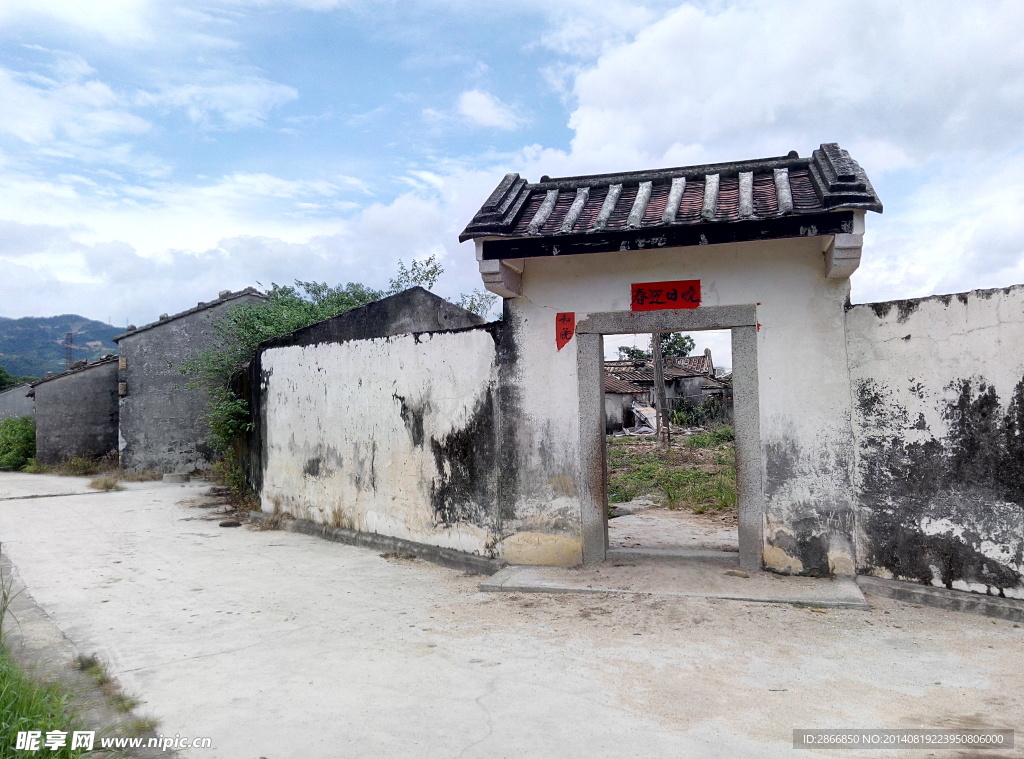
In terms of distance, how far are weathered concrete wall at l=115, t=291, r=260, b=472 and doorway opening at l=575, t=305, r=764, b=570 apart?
47.0 feet

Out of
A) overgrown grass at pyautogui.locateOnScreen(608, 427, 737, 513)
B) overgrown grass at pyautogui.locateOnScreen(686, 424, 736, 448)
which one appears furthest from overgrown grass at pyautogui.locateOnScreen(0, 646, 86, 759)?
overgrown grass at pyautogui.locateOnScreen(686, 424, 736, 448)

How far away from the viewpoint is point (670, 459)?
1588 centimetres

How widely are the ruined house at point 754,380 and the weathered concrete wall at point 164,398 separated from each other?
12867 millimetres

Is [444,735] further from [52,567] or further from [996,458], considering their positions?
[52,567]

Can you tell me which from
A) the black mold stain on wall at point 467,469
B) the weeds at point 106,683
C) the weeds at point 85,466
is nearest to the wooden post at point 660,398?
the black mold stain on wall at point 467,469

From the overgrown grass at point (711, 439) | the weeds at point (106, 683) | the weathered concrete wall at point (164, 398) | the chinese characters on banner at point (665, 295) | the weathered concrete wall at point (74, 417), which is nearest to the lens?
the weeds at point (106, 683)

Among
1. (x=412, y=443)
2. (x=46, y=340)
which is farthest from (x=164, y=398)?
(x=46, y=340)

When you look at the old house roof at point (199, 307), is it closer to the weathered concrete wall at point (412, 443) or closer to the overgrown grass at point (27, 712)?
the weathered concrete wall at point (412, 443)

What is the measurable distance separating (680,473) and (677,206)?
835cm

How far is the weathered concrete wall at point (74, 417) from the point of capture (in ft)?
64.5

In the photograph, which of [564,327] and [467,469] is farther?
[467,469]

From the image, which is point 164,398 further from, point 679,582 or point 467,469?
point 679,582

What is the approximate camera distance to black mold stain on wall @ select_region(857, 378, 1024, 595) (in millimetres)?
4898

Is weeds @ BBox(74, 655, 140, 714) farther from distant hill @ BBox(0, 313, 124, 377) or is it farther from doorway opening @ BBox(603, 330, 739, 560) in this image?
distant hill @ BBox(0, 313, 124, 377)
